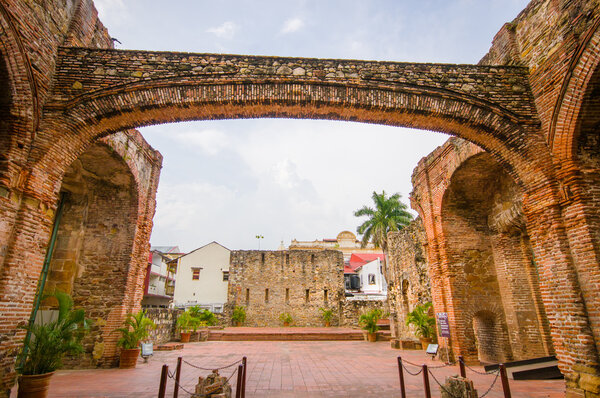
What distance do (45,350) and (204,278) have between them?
78.6 feet

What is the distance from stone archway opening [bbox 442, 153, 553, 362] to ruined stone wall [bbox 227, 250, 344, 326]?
15775mm

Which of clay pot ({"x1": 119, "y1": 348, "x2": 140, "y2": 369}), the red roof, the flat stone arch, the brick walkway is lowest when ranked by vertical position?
the brick walkway

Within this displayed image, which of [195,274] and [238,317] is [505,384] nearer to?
[238,317]

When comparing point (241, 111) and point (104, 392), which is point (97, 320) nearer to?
point (104, 392)

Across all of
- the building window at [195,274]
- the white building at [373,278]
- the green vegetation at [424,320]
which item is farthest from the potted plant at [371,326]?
the building window at [195,274]

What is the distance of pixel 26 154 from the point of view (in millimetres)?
5328

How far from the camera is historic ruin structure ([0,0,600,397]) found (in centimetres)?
515

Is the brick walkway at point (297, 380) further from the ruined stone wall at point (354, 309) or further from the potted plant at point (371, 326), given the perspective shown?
the ruined stone wall at point (354, 309)

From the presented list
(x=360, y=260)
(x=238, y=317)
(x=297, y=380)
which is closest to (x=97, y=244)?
(x=297, y=380)

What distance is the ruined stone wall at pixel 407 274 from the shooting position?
1316 centimetres

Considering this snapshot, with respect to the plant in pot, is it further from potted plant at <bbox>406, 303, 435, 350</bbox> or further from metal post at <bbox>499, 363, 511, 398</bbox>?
metal post at <bbox>499, 363, 511, 398</bbox>

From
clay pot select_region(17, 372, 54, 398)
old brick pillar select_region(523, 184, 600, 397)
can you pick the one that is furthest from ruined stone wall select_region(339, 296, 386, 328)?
clay pot select_region(17, 372, 54, 398)

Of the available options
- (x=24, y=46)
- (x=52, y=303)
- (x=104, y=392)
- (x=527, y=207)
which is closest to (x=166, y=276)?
(x=52, y=303)

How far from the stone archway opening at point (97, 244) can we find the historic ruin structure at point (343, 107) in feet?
4.12
